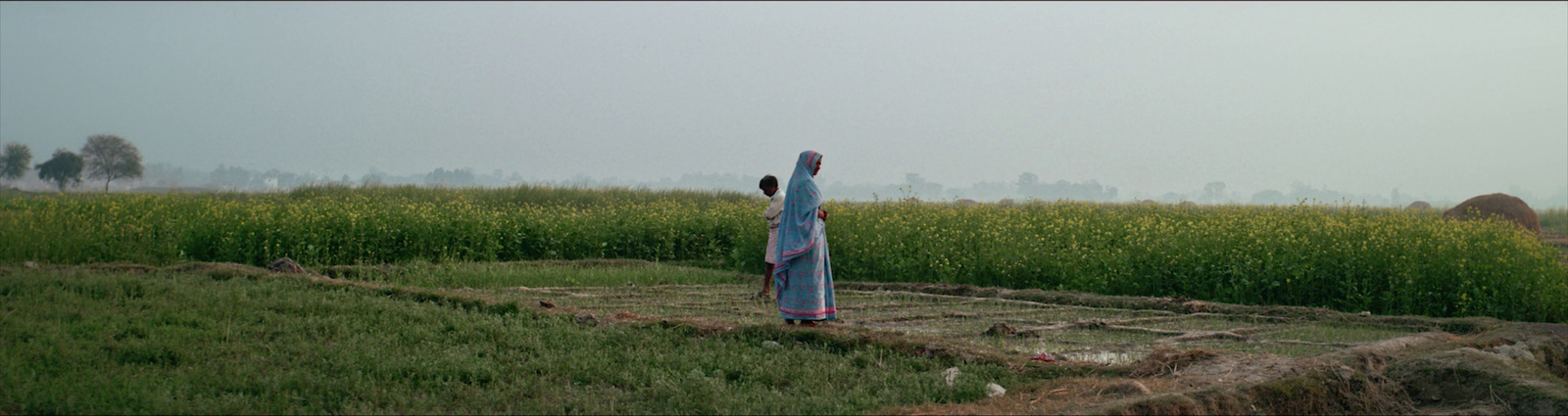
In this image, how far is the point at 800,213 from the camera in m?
7.57

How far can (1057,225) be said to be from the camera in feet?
46.9

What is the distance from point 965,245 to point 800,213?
5.87 metres

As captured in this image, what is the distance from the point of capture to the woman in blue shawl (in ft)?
24.5

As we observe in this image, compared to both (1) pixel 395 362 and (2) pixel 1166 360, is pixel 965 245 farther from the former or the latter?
(1) pixel 395 362

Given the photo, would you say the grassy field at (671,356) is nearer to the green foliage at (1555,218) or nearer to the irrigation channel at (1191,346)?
the irrigation channel at (1191,346)

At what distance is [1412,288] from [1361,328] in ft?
6.75

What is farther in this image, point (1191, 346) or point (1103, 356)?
point (1191, 346)

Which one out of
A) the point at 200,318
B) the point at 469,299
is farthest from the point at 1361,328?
the point at 200,318

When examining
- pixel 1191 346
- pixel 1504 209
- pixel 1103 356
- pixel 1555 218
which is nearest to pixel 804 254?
pixel 1103 356

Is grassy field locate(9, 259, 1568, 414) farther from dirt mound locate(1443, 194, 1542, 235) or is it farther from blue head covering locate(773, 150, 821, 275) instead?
dirt mound locate(1443, 194, 1542, 235)

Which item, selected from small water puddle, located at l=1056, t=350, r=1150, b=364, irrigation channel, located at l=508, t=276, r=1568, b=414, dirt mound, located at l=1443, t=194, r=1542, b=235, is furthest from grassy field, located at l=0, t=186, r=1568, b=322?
dirt mound, located at l=1443, t=194, r=1542, b=235

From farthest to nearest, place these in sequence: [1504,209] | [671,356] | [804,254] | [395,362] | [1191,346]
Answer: [1504,209], [804,254], [1191,346], [671,356], [395,362]

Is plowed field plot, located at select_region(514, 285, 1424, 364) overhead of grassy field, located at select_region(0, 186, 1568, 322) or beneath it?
beneath

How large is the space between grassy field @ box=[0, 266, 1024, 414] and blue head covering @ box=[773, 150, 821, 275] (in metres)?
0.69
